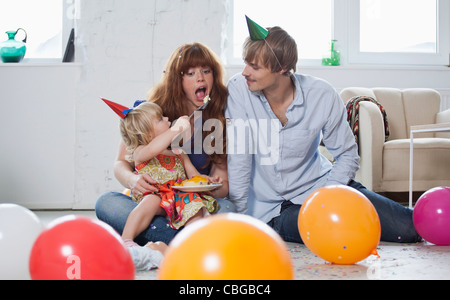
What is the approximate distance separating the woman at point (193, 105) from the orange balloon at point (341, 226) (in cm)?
49

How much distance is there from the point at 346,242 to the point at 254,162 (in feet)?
2.43

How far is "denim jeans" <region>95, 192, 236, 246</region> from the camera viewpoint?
1.90m

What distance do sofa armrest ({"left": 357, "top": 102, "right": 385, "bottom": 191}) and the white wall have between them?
122cm

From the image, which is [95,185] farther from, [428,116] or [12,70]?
[428,116]

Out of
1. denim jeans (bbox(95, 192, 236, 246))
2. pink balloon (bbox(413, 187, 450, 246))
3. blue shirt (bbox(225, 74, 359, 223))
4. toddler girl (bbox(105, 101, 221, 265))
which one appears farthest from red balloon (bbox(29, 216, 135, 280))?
pink balloon (bbox(413, 187, 450, 246))

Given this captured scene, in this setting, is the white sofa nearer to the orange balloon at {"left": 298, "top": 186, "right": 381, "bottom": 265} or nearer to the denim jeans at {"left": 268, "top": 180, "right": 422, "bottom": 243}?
the denim jeans at {"left": 268, "top": 180, "right": 422, "bottom": 243}

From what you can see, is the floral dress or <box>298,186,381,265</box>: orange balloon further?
the floral dress

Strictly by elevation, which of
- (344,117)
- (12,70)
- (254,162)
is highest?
(12,70)

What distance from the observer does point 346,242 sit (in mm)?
1558

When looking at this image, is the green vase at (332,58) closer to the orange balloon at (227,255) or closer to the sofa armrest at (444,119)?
the sofa armrest at (444,119)

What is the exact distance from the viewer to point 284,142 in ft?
6.96

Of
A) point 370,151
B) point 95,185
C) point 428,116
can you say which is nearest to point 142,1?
point 95,185

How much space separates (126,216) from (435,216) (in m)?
1.18

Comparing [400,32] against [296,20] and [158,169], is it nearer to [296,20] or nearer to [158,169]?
[296,20]
